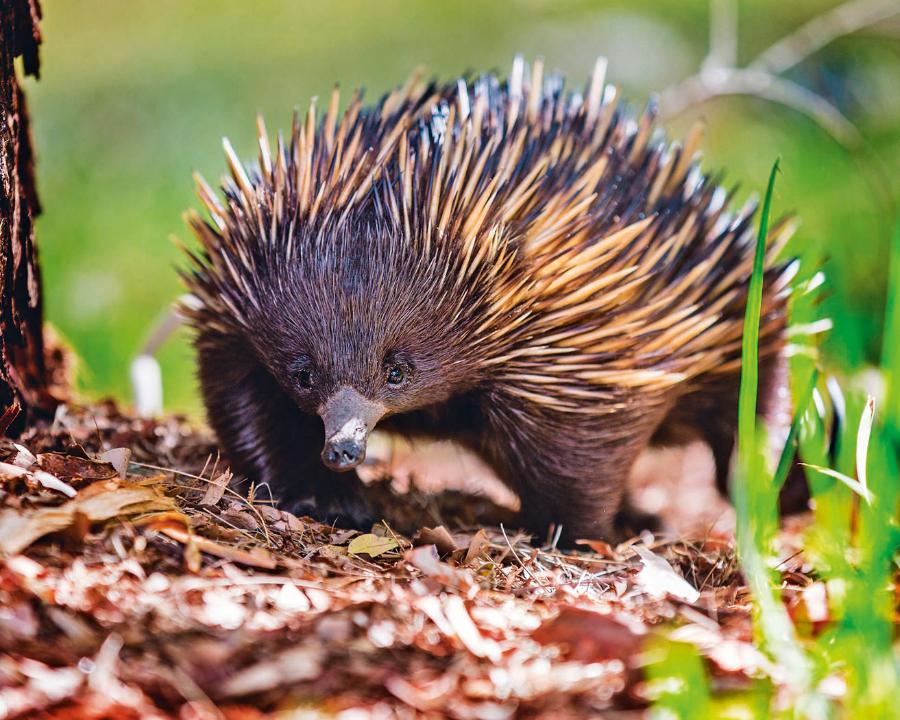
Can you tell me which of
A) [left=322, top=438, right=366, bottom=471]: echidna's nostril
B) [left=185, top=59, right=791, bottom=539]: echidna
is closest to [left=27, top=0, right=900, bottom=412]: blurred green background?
[left=185, top=59, right=791, bottom=539]: echidna

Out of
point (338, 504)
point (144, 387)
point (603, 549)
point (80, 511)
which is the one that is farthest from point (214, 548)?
point (144, 387)

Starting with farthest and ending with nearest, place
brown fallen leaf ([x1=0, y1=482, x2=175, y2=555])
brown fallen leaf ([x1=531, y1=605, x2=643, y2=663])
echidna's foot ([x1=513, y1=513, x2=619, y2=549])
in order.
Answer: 1. echidna's foot ([x1=513, y1=513, x2=619, y2=549])
2. brown fallen leaf ([x1=0, y1=482, x2=175, y2=555])
3. brown fallen leaf ([x1=531, y1=605, x2=643, y2=663])

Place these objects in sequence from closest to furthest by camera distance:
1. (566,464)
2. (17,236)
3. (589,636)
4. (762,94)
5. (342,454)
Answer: (589,636) < (342,454) < (17,236) < (566,464) < (762,94)

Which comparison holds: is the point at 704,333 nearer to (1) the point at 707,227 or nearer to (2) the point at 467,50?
(1) the point at 707,227

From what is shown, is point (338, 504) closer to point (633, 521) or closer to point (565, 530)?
point (565, 530)

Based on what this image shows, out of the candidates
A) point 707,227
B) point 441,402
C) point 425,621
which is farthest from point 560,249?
point 425,621

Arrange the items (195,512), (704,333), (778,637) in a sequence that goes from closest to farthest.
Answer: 1. (778,637)
2. (195,512)
3. (704,333)

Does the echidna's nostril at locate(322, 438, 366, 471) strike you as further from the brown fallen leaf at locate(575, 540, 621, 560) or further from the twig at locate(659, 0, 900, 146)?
the twig at locate(659, 0, 900, 146)
